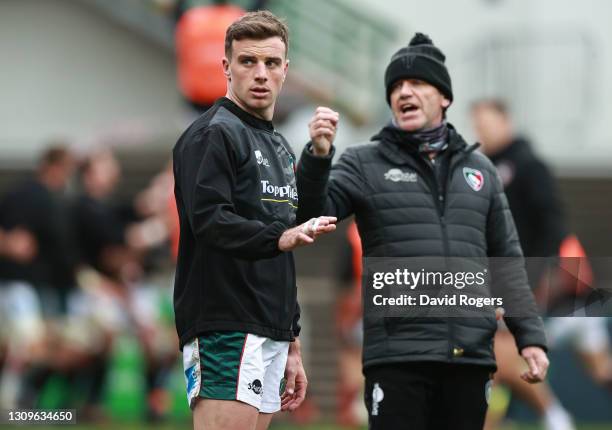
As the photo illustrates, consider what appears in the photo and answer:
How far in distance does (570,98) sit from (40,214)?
10727 millimetres

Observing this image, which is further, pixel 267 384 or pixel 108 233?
pixel 108 233

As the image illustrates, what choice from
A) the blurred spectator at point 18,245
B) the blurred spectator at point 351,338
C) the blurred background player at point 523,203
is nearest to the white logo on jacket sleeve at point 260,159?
the blurred background player at point 523,203

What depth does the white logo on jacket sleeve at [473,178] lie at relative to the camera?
6.05m

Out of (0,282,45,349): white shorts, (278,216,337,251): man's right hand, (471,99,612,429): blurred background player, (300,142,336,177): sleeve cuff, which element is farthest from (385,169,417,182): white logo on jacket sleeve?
(0,282,45,349): white shorts

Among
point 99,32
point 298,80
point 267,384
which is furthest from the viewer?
point 99,32

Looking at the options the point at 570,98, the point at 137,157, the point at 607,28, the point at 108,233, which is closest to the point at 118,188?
the point at 137,157

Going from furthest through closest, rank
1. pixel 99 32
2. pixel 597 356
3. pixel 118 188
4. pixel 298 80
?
pixel 99 32, pixel 298 80, pixel 118 188, pixel 597 356

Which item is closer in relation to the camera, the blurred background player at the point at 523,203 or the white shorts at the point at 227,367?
the white shorts at the point at 227,367

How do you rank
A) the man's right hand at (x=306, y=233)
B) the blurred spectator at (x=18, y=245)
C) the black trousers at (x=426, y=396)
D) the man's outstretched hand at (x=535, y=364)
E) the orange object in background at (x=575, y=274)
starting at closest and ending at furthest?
the man's right hand at (x=306, y=233), the black trousers at (x=426, y=396), the man's outstretched hand at (x=535, y=364), the orange object in background at (x=575, y=274), the blurred spectator at (x=18, y=245)

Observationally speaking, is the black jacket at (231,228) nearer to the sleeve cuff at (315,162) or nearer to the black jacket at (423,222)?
the sleeve cuff at (315,162)

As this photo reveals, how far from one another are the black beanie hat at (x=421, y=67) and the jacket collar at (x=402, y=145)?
191mm

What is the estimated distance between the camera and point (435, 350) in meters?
5.75

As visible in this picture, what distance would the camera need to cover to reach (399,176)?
19.7 ft

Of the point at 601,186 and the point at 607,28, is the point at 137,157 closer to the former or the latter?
the point at 601,186
